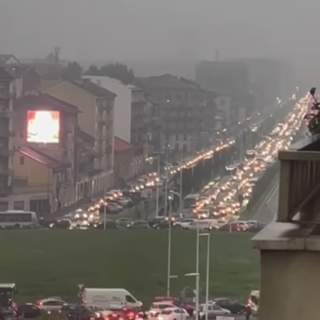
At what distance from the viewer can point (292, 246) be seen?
4.21 ft

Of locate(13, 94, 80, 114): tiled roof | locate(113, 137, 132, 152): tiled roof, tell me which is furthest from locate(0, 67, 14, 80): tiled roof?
locate(113, 137, 132, 152): tiled roof

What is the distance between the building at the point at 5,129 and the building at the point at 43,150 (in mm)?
29

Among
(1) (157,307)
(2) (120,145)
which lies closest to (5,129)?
(2) (120,145)

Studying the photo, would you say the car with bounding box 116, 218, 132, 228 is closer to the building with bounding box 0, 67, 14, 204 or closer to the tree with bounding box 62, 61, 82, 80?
the building with bounding box 0, 67, 14, 204

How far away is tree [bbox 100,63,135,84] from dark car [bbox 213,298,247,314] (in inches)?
48.2

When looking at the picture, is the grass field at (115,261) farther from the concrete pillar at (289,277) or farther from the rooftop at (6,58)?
the concrete pillar at (289,277)

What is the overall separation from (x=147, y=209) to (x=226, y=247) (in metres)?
0.48

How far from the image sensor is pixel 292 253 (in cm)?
129

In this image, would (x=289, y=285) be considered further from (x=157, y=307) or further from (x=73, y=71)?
(x=73, y=71)

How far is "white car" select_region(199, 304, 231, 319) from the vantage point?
4.20 m

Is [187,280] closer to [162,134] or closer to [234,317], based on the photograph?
[234,317]

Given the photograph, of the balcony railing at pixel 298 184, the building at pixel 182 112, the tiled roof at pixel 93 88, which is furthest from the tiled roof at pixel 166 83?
the balcony railing at pixel 298 184

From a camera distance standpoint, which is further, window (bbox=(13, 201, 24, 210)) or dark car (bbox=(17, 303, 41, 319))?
window (bbox=(13, 201, 24, 210))

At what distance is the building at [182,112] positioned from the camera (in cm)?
460
